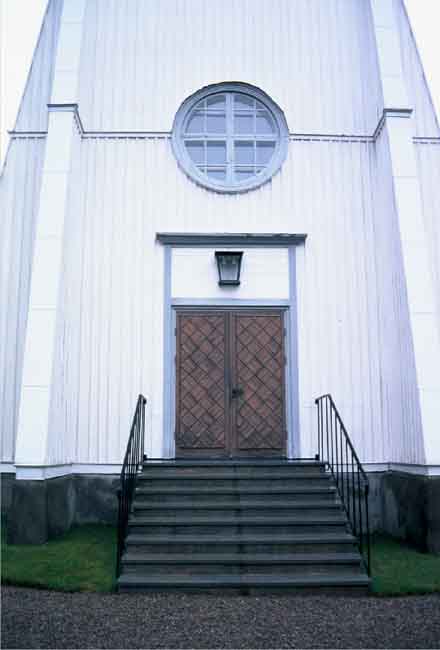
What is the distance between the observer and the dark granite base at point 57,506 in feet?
25.4

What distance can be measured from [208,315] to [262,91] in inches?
141

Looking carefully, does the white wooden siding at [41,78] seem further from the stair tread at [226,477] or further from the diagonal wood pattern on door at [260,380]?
the stair tread at [226,477]

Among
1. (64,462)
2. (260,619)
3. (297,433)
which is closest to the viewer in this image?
(260,619)

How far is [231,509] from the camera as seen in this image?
299 inches

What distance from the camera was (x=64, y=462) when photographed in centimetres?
873

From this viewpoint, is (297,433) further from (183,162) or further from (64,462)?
(183,162)

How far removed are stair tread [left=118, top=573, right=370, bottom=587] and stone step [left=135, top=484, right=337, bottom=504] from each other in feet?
4.44

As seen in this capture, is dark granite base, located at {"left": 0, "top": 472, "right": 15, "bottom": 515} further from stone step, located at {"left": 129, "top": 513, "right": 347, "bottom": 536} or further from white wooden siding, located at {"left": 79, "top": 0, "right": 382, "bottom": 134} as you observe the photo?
white wooden siding, located at {"left": 79, "top": 0, "right": 382, "bottom": 134}

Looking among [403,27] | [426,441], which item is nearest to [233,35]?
[403,27]

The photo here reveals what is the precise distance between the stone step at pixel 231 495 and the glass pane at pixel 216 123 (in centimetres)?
549

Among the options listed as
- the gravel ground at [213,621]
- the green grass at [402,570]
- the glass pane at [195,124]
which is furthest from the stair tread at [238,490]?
the glass pane at [195,124]

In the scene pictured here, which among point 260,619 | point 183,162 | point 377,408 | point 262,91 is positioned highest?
point 262,91

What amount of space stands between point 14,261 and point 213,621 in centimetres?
614

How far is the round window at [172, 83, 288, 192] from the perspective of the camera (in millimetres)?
10031
